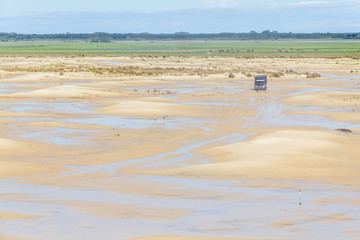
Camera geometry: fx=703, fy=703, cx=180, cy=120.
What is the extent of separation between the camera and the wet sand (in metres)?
15.2

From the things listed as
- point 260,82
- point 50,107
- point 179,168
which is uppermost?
point 179,168

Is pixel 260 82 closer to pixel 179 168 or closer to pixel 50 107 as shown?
pixel 50 107

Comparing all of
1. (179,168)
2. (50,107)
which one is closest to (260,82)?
(50,107)

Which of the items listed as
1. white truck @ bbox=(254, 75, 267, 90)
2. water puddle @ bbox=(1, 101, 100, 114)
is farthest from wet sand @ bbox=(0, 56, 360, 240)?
white truck @ bbox=(254, 75, 267, 90)

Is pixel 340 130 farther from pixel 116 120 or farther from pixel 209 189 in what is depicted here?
pixel 209 189

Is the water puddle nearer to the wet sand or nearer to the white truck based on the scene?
the wet sand

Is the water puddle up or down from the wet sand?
down

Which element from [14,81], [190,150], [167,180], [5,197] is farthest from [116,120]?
[14,81]

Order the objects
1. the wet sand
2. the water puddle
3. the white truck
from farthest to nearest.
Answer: the white truck < the water puddle < the wet sand

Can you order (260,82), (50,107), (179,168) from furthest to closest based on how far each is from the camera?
(260,82)
(50,107)
(179,168)

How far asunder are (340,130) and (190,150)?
892 centimetres

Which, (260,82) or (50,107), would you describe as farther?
(260,82)

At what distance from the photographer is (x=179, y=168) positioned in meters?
22.6

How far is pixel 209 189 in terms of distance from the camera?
19.1m
